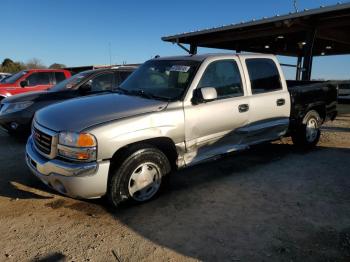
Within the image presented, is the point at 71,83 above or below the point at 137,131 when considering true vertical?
above

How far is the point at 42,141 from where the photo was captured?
397 cm

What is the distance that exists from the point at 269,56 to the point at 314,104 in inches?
60.7

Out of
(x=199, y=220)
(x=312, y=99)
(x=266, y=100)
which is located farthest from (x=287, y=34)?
(x=199, y=220)

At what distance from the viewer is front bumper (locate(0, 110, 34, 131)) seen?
22.7ft

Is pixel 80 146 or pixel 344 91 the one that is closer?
pixel 80 146

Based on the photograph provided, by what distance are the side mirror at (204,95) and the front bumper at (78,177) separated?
1.41m

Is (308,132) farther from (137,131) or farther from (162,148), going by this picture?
(137,131)

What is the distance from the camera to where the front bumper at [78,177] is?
354 centimetres

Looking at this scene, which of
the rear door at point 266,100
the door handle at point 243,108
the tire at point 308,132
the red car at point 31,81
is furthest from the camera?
the red car at point 31,81

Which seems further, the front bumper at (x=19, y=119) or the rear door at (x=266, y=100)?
the front bumper at (x=19, y=119)

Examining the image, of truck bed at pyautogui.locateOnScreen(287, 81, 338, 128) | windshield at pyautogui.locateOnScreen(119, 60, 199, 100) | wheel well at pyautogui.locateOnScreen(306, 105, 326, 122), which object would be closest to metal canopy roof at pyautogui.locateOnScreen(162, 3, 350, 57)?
truck bed at pyautogui.locateOnScreen(287, 81, 338, 128)

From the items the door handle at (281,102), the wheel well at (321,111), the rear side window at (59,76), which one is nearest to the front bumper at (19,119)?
the rear side window at (59,76)

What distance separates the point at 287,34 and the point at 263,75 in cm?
1090

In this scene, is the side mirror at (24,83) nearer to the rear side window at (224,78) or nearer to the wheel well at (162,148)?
the rear side window at (224,78)
